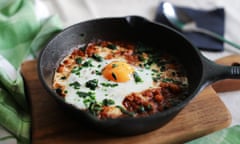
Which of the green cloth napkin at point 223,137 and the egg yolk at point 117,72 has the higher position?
the egg yolk at point 117,72

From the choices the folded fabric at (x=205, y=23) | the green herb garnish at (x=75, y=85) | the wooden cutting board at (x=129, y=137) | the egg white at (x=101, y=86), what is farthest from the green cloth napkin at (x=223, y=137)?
the folded fabric at (x=205, y=23)

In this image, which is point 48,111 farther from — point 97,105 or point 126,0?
point 126,0

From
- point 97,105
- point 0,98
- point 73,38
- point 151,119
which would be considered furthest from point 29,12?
point 151,119

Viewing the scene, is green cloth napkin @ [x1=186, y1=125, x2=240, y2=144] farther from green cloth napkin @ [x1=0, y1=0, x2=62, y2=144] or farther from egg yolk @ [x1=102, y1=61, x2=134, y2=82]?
green cloth napkin @ [x1=0, y1=0, x2=62, y2=144]

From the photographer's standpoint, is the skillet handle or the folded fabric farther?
the folded fabric

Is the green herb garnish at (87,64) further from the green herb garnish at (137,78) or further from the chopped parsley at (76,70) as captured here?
the green herb garnish at (137,78)

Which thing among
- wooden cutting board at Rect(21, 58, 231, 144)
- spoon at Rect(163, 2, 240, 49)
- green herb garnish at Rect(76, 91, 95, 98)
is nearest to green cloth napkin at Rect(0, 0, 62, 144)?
wooden cutting board at Rect(21, 58, 231, 144)

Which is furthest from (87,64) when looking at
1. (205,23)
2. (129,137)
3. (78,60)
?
(205,23)

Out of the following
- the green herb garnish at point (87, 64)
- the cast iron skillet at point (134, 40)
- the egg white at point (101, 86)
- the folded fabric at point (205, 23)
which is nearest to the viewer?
the cast iron skillet at point (134, 40)
